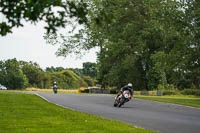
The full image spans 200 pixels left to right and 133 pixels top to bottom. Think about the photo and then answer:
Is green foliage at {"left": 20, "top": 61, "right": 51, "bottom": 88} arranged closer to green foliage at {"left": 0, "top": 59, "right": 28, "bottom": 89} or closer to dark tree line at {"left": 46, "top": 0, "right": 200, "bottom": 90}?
green foliage at {"left": 0, "top": 59, "right": 28, "bottom": 89}

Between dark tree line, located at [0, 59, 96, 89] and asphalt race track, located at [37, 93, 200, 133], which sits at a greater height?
dark tree line, located at [0, 59, 96, 89]

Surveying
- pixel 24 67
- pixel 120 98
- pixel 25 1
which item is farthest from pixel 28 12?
pixel 24 67

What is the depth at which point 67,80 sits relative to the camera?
301ft

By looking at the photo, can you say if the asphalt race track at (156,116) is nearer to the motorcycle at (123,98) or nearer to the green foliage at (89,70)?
the motorcycle at (123,98)

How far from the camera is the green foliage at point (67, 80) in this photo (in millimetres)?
89312

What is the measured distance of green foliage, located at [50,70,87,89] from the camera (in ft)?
293

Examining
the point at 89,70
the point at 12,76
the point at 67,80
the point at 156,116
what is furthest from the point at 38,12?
the point at 89,70

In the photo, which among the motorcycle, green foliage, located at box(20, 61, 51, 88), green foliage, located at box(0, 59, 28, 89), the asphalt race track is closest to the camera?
the asphalt race track

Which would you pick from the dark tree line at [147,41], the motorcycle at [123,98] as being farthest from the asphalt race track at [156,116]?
the dark tree line at [147,41]

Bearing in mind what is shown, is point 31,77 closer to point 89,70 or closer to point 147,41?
point 147,41

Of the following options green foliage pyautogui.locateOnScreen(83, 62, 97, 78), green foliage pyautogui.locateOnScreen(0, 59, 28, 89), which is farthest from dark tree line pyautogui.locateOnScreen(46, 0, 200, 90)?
green foliage pyautogui.locateOnScreen(83, 62, 97, 78)

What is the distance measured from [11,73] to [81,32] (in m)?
21.7

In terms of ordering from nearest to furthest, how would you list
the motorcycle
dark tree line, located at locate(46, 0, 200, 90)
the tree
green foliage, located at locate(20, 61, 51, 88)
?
the tree
the motorcycle
dark tree line, located at locate(46, 0, 200, 90)
green foliage, located at locate(20, 61, 51, 88)

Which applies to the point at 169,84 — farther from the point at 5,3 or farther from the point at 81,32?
the point at 5,3
